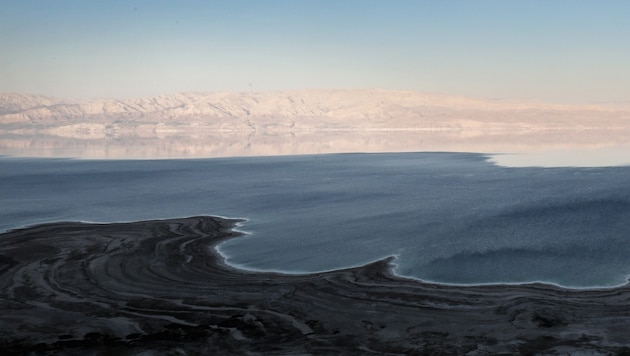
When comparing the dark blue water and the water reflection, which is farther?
the water reflection

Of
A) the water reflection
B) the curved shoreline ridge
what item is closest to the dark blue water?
the curved shoreline ridge

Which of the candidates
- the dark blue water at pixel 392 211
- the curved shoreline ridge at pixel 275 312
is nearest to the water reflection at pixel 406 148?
the dark blue water at pixel 392 211

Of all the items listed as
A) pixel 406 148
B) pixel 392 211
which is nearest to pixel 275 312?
pixel 392 211

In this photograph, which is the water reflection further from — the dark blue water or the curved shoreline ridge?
the curved shoreline ridge

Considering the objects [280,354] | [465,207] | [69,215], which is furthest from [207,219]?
[280,354]

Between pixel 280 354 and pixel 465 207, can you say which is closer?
pixel 280 354

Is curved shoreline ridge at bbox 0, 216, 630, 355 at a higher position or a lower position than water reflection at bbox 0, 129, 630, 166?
lower

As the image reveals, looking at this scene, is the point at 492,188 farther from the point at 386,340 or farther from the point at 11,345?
the point at 11,345
